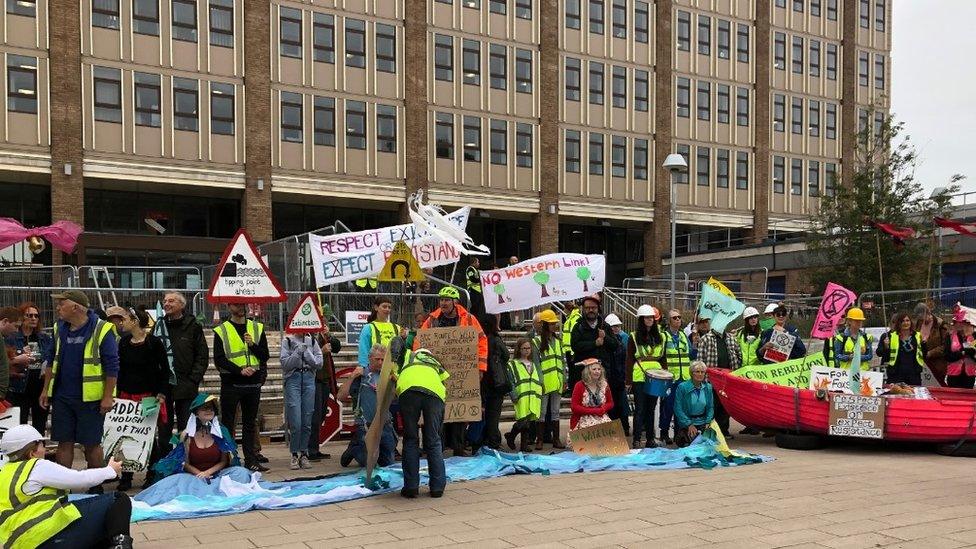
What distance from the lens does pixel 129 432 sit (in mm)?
8875

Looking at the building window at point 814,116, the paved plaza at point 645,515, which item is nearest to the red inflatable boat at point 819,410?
the paved plaza at point 645,515

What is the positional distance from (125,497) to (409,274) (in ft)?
19.3

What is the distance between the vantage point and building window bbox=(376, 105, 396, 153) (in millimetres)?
33906

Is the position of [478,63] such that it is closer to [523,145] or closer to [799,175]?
[523,145]

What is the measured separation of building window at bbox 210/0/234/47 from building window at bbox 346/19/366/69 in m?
4.33

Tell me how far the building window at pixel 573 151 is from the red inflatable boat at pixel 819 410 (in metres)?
26.4

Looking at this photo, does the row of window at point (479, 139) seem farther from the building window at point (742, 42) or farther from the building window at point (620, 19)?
the building window at point (742, 42)

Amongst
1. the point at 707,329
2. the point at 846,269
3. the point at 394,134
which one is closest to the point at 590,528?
the point at 707,329

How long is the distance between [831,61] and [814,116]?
315 centimetres

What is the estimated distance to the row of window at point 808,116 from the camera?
44000mm

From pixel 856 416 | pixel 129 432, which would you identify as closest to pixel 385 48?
pixel 856 416

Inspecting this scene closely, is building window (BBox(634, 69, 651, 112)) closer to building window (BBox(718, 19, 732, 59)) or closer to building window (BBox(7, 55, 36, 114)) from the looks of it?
building window (BBox(718, 19, 732, 59))

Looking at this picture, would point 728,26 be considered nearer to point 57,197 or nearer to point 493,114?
point 493,114

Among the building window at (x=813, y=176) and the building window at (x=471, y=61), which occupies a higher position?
the building window at (x=471, y=61)
